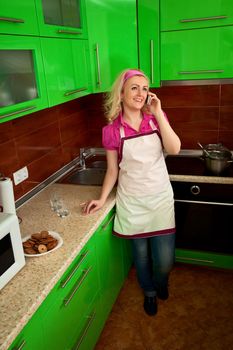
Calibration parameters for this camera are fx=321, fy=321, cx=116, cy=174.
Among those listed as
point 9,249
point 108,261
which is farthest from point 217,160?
point 9,249

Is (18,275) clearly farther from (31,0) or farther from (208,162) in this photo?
(208,162)

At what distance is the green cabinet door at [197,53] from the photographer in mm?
1874

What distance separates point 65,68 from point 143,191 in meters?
0.76

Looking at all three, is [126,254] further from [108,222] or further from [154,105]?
[154,105]

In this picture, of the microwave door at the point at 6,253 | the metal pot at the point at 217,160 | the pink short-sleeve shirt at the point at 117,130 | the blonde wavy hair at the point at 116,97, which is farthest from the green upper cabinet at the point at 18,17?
the metal pot at the point at 217,160

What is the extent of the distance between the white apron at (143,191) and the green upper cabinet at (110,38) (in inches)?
17.6

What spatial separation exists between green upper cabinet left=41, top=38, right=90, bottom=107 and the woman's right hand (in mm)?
541

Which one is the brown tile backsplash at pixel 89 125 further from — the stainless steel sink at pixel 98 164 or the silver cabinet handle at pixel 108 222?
the silver cabinet handle at pixel 108 222

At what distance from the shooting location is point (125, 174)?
1777 mm

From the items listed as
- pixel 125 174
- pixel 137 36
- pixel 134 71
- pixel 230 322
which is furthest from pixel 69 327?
pixel 137 36

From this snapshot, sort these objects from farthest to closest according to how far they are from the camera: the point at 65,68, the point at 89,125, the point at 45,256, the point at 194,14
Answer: the point at 89,125
the point at 194,14
the point at 65,68
the point at 45,256

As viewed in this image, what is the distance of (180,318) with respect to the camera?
199 centimetres

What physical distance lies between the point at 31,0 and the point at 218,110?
1.52 m

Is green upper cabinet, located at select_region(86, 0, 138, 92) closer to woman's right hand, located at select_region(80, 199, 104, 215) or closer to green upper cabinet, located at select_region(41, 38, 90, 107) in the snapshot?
green upper cabinet, located at select_region(41, 38, 90, 107)
